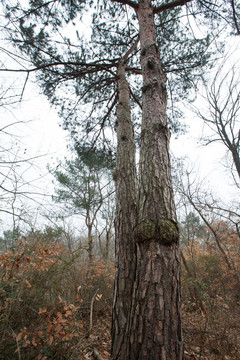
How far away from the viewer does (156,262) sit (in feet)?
4.07

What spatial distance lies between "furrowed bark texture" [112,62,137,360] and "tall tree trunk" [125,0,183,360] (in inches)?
10.5

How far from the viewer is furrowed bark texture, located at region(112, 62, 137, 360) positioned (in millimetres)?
1460

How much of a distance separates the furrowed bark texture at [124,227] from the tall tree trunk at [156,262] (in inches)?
10.5

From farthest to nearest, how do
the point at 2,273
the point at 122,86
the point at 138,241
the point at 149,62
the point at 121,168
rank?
the point at 122,86 → the point at 121,168 → the point at 149,62 → the point at 2,273 → the point at 138,241

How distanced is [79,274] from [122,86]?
4526mm

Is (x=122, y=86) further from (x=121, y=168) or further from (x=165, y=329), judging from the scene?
(x=165, y=329)

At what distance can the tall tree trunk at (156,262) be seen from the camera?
1.08 metres

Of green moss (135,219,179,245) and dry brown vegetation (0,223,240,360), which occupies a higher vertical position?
green moss (135,219,179,245)

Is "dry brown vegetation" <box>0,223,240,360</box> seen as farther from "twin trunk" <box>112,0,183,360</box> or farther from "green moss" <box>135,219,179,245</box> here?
"green moss" <box>135,219,179,245</box>

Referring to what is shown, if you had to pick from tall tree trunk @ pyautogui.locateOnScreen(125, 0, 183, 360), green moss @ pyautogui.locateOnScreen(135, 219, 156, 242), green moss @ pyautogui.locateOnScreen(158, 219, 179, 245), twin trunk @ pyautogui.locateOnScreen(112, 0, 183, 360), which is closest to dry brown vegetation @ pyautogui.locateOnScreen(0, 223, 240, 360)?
twin trunk @ pyautogui.locateOnScreen(112, 0, 183, 360)

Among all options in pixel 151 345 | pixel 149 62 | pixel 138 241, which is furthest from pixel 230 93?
pixel 151 345

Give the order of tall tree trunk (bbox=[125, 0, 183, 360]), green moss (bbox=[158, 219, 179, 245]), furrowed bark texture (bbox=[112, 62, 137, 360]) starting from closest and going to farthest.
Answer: tall tree trunk (bbox=[125, 0, 183, 360]), green moss (bbox=[158, 219, 179, 245]), furrowed bark texture (bbox=[112, 62, 137, 360])

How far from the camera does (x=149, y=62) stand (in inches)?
86.9

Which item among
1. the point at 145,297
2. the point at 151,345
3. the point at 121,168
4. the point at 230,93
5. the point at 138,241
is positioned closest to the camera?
the point at 151,345
